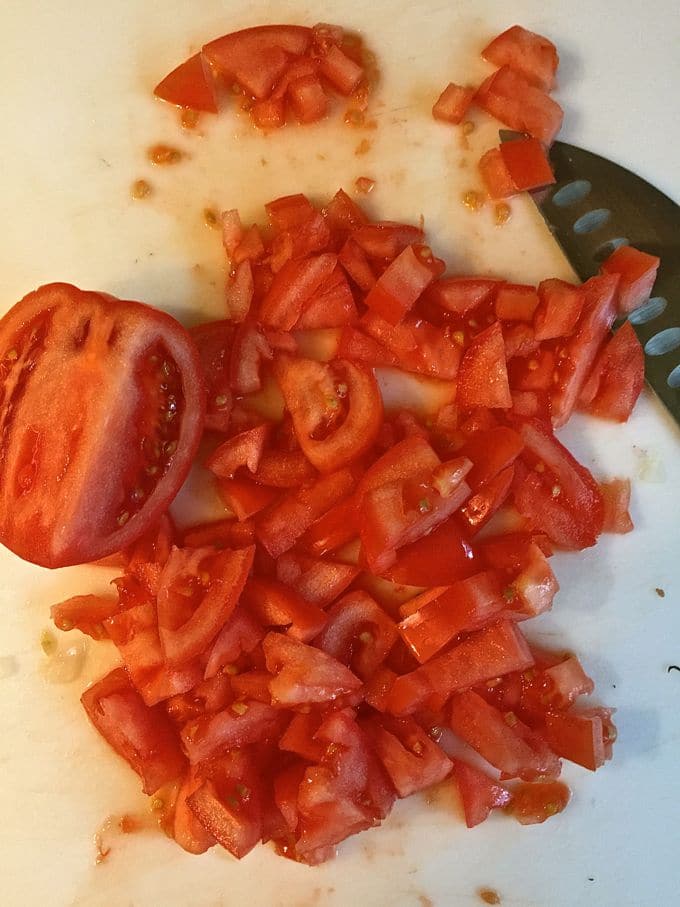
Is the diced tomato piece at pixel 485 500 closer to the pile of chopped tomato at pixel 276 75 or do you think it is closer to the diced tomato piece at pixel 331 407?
the diced tomato piece at pixel 331 407

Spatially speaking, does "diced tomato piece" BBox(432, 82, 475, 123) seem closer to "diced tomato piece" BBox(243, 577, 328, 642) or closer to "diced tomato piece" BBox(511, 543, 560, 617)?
"diced tomato piece" BBox(511, 543, 560, 617)

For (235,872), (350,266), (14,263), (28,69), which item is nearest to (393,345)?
(350,266)

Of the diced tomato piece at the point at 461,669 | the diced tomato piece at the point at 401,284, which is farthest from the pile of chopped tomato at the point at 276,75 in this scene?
the diced tomato piece at the point at 461,669

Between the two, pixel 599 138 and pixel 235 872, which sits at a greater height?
→ pixel 599 138

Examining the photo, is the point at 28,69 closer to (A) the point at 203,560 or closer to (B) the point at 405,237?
(B) the point at 405,237

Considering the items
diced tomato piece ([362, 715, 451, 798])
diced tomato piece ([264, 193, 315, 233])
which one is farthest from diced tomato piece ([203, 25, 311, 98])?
diced tomato piece ([362, 715, 451, 798])

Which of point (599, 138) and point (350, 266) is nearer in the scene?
point (350, 266)

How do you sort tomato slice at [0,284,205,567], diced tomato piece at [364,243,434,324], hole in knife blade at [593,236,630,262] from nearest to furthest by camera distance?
tomato slice at [0,284,205,567], diced tomato piece at [364,243,434,324], hole in knife blade at [593,236,630,262]
